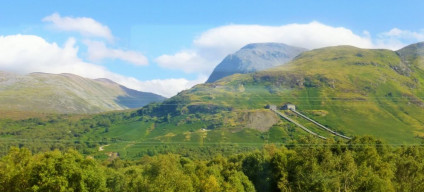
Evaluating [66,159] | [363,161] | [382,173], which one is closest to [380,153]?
[363,161]

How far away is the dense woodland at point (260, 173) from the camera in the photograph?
57375 mm

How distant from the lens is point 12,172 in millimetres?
56656

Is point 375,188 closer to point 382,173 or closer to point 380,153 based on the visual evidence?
point 382,173

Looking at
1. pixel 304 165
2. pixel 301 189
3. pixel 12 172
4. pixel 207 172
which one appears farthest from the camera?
pixel 207 172

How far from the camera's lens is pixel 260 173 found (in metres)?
91.7

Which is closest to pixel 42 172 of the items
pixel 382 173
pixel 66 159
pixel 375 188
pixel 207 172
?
pixel 66 159

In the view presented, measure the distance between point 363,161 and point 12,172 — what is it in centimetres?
6579

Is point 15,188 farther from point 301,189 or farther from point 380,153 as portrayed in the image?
point 380,153

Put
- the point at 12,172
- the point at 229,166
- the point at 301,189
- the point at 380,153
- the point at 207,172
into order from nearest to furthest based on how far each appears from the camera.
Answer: the point at 12,172
the point at 301,189
the point at 207,172
the point at 380,153
the point at 229,166

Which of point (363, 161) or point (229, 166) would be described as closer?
point (363, 161)

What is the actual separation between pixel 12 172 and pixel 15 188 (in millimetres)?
2572

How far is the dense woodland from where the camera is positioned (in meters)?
57.4

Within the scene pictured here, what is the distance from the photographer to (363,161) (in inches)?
3059

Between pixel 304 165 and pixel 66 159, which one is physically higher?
pixel 66 159
